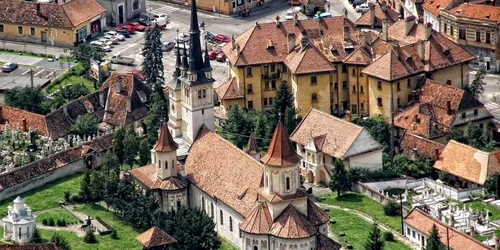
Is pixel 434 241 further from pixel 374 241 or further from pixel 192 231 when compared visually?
pixel 192 231

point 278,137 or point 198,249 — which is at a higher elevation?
point 278,137

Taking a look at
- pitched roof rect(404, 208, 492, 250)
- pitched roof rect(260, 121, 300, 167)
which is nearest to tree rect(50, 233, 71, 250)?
pitched roof rect(260, 121, 300, 167)

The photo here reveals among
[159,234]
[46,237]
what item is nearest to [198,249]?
[159,234]

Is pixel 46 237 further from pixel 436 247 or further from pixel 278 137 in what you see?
pixel 436 247

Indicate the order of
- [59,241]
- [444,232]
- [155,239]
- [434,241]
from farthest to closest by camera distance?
[444,232] < [59,241] < [155,239] < [434,241]

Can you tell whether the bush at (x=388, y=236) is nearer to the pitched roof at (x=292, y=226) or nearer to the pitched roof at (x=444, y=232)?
the pitched roof at (x=444, y=232)

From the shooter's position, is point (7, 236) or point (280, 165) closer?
point (280, 165)

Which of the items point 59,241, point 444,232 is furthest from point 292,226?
point 59,241

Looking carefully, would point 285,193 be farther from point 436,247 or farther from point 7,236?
point 7,236
